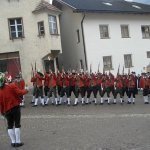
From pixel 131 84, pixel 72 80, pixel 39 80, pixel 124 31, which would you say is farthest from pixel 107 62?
pixel 39 80

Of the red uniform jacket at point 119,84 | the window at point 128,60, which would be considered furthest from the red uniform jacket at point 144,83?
the window at point 128,60

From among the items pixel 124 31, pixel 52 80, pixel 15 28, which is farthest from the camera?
pixel 124 31

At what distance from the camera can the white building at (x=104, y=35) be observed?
127ft

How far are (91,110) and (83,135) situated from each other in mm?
7171

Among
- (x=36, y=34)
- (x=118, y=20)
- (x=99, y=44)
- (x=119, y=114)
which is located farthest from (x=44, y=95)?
(x=118, y=20)

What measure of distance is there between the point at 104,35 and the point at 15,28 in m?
8.88

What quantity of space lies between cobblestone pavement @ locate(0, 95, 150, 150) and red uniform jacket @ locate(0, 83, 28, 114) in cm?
120

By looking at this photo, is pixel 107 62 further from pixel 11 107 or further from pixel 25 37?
pixel 11 107

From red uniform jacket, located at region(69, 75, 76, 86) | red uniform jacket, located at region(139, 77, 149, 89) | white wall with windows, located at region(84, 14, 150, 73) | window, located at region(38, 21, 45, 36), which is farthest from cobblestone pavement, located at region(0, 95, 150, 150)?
white wall with windows, located at region(84, 14, 150, 73)

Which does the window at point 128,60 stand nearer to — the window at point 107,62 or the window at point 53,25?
the window at point 107,62

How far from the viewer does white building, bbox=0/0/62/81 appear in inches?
1404

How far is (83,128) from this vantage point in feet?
49.6

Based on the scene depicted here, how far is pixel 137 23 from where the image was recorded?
43000 millimetres

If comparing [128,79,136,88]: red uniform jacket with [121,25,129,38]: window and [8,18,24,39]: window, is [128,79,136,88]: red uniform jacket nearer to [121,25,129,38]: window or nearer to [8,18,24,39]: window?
[8,18,24,39]: window
